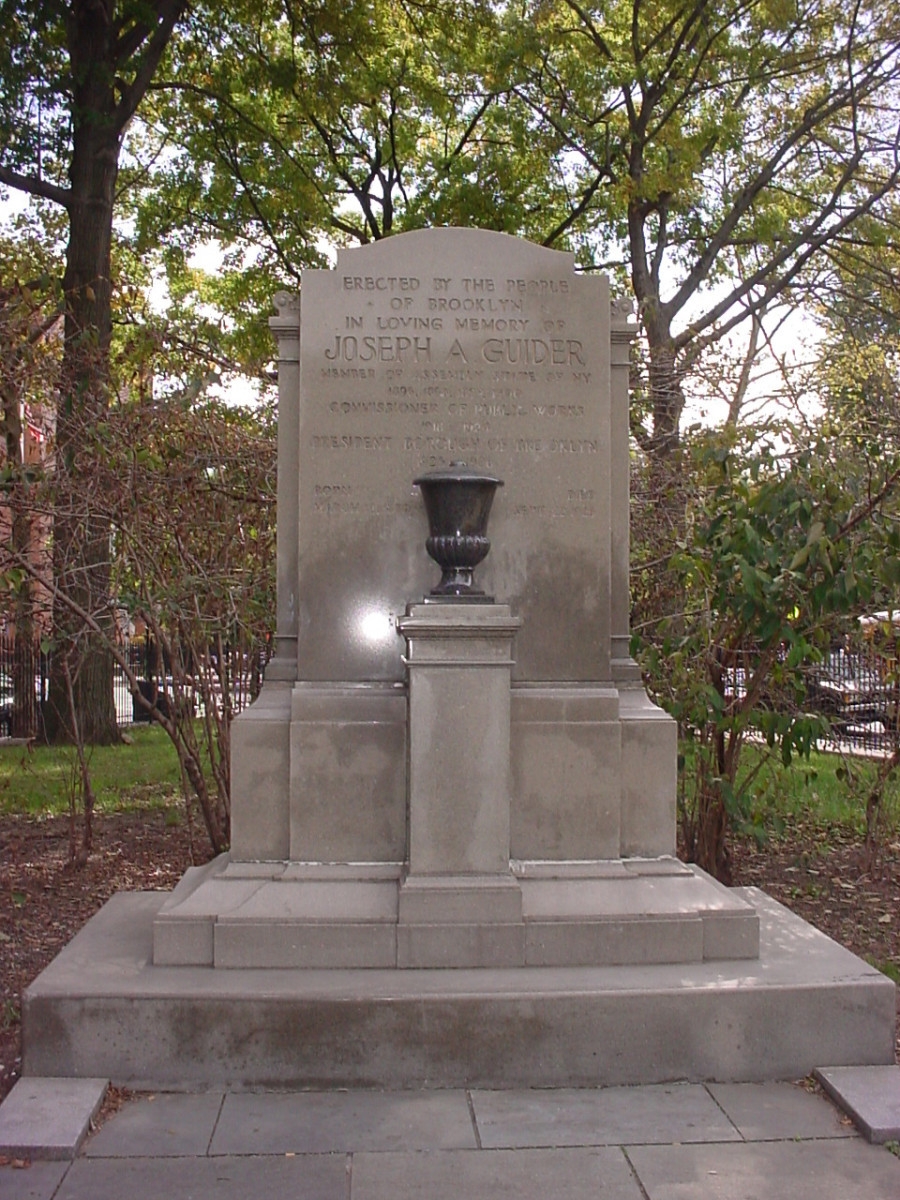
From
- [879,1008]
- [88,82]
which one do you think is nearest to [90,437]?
[879,1008]

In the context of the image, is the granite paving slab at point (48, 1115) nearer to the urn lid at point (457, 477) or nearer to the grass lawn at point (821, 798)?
the urn lid at point (457, 477)

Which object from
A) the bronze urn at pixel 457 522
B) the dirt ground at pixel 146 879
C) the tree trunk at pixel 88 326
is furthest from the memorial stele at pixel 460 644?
the tree trunk at pixel 88 326

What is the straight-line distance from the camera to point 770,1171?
13.1 feet

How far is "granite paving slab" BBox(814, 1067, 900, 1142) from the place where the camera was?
426 centimetres

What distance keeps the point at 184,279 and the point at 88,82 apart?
7.99 meters

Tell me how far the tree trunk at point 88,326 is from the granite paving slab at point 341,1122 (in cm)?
462

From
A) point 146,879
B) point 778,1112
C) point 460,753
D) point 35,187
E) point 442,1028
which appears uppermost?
point 35,187

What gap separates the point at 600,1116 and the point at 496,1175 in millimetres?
632

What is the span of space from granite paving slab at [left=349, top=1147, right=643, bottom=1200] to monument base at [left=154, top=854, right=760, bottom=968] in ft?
3.40

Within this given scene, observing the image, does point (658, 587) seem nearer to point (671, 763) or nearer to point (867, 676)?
point (867, 676)

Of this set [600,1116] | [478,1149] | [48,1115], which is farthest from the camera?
[600,1116]

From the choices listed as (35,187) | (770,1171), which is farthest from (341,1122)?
(35,187)

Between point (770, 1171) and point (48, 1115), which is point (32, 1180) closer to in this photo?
point (48, 1115)

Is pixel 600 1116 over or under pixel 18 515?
under
